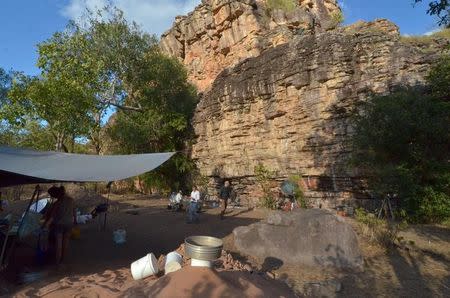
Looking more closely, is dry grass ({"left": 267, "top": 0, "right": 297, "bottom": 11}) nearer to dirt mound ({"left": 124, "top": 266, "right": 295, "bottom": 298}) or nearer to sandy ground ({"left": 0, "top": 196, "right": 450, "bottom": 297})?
→ sandy ground ({"left": 0, "top": 196, "right": 450, "bottom": 297})

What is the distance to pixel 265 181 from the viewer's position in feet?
55.5

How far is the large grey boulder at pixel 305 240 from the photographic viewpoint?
22.5 ft

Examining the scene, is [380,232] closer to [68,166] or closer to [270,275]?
[270,275]

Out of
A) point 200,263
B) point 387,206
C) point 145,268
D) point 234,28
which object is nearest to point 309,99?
point 387,206

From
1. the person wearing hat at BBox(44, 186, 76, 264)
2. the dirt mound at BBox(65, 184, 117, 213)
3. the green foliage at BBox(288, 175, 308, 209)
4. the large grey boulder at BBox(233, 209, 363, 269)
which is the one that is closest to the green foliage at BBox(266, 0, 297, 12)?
the green foliage at BBox(288, 175, 308, 209)

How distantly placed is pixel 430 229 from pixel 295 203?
207 inches

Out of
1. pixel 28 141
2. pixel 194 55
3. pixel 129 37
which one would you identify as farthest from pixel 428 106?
pixel 194 55

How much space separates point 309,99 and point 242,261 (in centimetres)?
975

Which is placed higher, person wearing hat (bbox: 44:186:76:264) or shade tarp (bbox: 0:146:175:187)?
shade tarp (bbox: 0:146:175:187)

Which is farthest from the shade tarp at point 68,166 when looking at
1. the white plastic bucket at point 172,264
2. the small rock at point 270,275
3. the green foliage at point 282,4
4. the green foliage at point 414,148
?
the green foliage at point 282,4

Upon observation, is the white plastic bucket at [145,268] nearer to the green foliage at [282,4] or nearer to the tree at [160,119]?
the tree at [160,119]

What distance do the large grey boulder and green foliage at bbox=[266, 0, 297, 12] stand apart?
25.7 m

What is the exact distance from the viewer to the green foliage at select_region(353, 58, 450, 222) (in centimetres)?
1077

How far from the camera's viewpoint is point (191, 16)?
33688 mm
